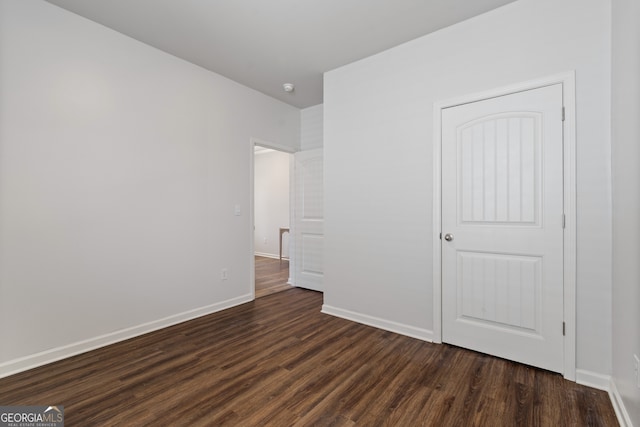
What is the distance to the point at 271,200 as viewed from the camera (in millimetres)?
7352

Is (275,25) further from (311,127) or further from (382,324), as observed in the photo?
(382,324)

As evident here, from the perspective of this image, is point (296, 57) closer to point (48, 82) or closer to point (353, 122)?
point (353, 122)

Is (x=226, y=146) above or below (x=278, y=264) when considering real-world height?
above

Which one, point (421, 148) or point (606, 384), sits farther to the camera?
point (421, 148)

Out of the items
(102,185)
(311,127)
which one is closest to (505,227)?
(311,127)

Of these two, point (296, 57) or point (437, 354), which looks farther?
point (296, 57)

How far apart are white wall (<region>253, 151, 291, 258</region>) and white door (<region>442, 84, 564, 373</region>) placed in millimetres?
4694

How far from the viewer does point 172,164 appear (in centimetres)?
302

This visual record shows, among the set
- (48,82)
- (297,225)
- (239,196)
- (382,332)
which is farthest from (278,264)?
(48,82)

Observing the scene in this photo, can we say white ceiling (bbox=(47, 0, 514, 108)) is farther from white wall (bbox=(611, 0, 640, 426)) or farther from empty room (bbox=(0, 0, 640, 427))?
white wall (bbox=(611, 0, 640, 426))

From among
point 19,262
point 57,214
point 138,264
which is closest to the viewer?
point 19,262

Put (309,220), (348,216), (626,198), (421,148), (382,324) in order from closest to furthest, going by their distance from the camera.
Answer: (626,198)
(421,148)
(382,324)
(348,216)
(309,220)

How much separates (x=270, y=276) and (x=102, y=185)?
123 inches

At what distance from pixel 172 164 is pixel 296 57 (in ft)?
5.53
